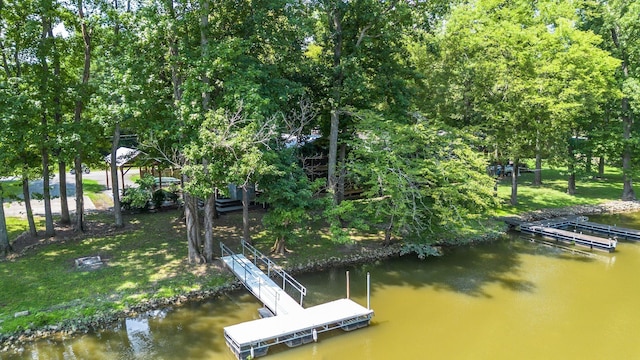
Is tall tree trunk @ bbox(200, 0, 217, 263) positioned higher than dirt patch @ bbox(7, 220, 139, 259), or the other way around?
tall tree trunk @ bbox(200, 0, 217, 263)

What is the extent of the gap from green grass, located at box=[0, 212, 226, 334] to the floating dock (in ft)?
5.58

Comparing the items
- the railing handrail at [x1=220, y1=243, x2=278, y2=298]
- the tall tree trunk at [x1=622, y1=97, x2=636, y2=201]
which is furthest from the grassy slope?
the tall tree trunk at [x1=622, y1=97, x2=636, y2=201]

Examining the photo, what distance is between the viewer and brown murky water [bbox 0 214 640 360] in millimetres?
9734

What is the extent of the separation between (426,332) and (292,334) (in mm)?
3411

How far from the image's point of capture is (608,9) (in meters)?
22.4

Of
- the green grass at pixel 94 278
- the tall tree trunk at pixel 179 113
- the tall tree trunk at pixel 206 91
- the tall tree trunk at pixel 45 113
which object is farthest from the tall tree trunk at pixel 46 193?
the tall tree trunk at pixel 206 91

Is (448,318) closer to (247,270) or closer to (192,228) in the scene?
(247,270)

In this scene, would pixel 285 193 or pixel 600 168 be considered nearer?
pixel 285 193

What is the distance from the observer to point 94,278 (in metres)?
12.5

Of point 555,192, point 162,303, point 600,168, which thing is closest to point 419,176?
point 162,303

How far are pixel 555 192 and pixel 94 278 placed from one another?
81.9ft

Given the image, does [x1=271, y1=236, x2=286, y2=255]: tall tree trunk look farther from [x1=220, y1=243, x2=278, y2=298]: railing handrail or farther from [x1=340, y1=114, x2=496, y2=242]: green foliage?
[x1=340, y1=114, x2=496, y2=242]: green foliage

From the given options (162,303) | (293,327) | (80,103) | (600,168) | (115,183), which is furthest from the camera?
(600,168)

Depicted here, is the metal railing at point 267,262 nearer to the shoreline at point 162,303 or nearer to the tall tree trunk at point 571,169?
the shoreline at point 162,303
